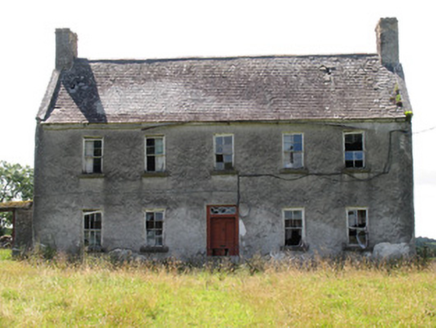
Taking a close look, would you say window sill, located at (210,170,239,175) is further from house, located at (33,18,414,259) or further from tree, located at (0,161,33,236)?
tree, located at (0,161,33,236)

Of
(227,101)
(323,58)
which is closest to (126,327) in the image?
(227,101)

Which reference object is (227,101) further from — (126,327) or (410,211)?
(126,327)

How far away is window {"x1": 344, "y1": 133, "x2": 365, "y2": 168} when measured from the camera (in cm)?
2056

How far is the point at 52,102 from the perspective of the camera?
21.8 m

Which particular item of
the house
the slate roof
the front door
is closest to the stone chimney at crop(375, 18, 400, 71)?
the slate roof

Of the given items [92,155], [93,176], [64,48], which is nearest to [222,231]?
[93,176]

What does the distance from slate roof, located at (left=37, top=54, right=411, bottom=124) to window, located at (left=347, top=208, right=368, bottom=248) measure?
12.5 feet

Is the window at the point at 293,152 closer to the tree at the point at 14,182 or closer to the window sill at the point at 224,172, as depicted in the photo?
the window sill at the point at 224,172

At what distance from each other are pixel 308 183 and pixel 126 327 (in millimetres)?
11871

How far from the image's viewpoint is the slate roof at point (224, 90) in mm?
21016

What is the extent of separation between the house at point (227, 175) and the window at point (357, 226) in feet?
0.13

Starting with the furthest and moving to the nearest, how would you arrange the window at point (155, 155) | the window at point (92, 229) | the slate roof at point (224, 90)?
the slate roof at point (224, 90) → the window at point (155, 155) → the window at point (92, 229)

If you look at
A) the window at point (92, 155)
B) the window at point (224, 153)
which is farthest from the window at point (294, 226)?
the window at point (92, 155)

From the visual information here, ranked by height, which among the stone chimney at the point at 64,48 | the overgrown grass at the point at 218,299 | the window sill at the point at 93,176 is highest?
the stone chimney at the point at 64,48
